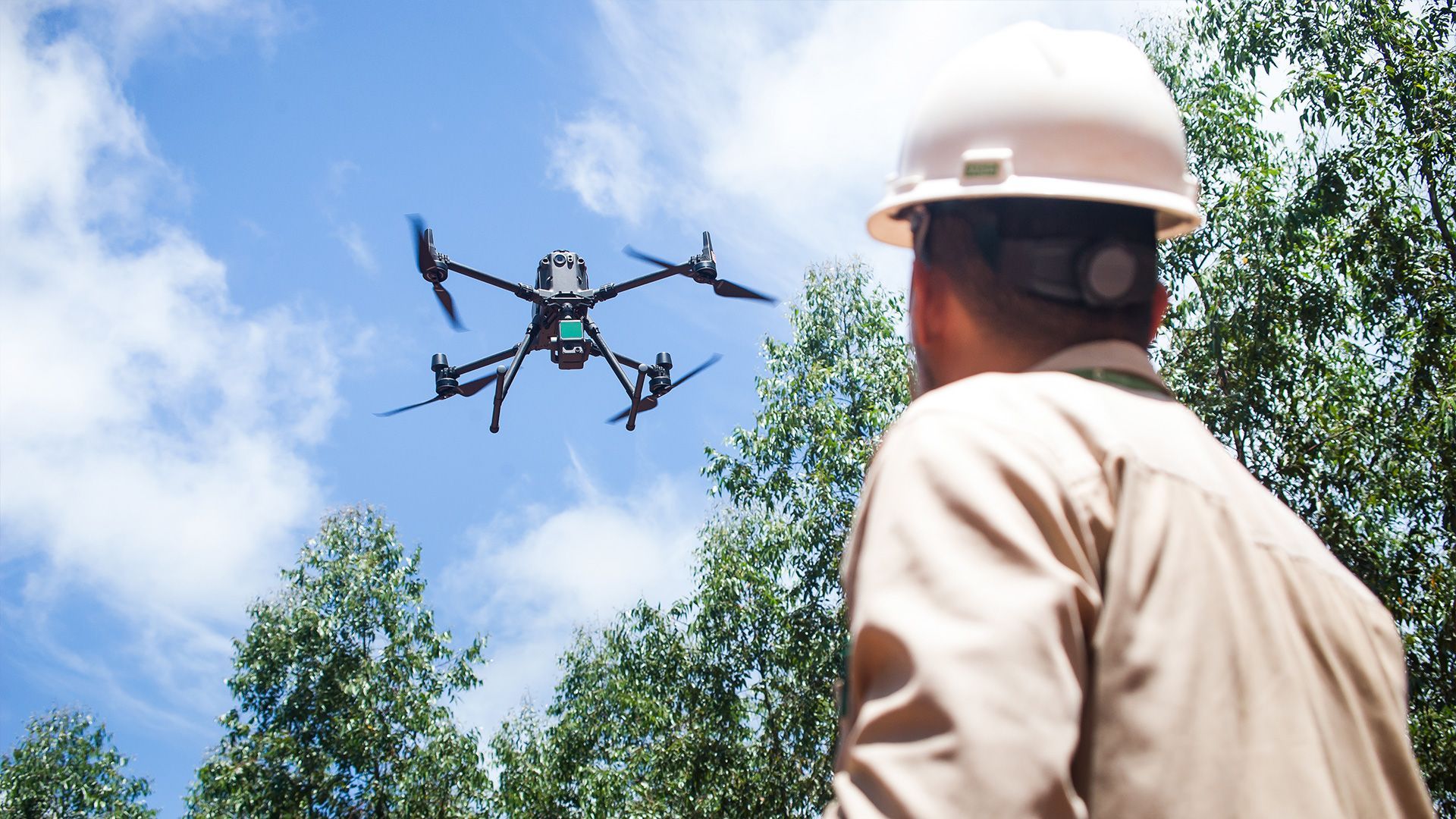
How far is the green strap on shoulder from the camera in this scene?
188 centimetres

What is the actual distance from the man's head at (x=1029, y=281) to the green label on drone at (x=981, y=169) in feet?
0.13

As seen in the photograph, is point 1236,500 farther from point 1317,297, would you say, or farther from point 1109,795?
point 1317,297

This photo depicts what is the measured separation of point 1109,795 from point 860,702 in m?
0.29

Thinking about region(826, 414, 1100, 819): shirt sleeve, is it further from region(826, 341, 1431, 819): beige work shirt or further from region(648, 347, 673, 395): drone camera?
region(648, 347, 673, 395): drone camera

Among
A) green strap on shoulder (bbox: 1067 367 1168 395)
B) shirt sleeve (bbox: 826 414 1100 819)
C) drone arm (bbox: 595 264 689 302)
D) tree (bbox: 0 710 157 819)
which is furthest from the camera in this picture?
tree (bbox: 0 710 157 819)

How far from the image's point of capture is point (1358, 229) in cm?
1864

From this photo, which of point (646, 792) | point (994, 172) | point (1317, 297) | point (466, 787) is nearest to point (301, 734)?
point (466, 787)

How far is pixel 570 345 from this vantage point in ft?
82.1

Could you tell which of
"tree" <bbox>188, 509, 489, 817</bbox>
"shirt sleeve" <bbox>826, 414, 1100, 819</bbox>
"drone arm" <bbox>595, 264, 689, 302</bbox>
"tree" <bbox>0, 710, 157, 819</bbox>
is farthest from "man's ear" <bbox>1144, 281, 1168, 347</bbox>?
"tree" <bbox>0, 710, 157, 819</bbox>

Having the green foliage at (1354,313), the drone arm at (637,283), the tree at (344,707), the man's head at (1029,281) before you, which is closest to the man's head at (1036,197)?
the man's head at (1029,281)

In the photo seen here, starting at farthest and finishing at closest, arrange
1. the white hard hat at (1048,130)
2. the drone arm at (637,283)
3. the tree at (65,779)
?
the tree at (65,779)
the drone arm at (637,283)
the white hard hat at (1048,130)

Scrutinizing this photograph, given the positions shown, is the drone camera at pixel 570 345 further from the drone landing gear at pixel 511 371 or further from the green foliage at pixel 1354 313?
the green foliage at pixel 1354 313

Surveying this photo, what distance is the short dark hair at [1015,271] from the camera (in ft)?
6.31

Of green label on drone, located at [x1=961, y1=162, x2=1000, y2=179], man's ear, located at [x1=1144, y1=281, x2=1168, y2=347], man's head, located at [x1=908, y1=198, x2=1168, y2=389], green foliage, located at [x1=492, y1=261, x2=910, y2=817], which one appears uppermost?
green foliage, located at [x1=492, y1=261, x2=910, y2=817]
